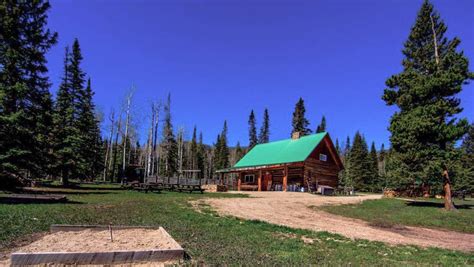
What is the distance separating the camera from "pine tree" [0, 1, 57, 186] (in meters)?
16.3

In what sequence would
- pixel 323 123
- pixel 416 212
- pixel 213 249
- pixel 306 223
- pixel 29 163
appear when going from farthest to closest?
pixel 323 123 < pixel 416 212 < pixel 29 163 < pixel 306 223 < pixel 213 249

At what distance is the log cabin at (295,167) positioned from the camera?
35.1 metres

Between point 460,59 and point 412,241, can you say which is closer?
point 412,241

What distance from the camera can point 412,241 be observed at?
35.5 feet

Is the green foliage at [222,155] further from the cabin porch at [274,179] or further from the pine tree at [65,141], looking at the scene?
the pine tree at [65,141]

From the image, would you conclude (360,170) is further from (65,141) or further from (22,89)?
(22,89)

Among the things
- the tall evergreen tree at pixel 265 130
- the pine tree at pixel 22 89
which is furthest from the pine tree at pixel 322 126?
the pine tree at pixel 22 89

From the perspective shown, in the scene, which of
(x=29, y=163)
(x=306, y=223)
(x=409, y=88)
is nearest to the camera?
(x=306, y=223)

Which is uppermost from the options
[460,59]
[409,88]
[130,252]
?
[460,59]

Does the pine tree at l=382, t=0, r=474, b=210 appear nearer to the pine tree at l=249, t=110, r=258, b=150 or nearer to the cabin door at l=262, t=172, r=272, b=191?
the cabin door at l=262, t=172, r=272, b=191

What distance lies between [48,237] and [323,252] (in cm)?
669

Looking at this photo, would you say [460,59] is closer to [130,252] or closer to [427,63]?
[427,63]

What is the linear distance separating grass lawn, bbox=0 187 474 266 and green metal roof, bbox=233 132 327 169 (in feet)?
78.8

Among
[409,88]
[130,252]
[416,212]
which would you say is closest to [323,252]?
[130,252]
